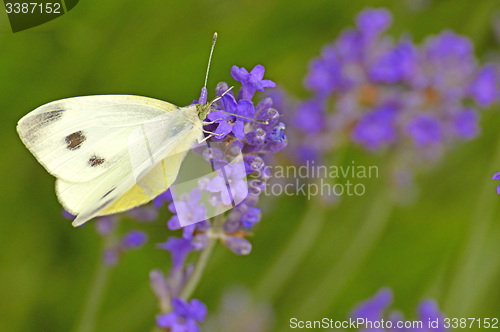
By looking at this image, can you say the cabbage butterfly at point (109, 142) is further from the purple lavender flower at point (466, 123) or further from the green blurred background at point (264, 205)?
the purple lavender flower at point (466, 123)

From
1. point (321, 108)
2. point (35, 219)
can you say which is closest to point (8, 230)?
point (35, 219)

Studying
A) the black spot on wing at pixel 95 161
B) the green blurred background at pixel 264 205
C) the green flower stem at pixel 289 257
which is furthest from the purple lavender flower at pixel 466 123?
the black spot on wing at pixel 95 161

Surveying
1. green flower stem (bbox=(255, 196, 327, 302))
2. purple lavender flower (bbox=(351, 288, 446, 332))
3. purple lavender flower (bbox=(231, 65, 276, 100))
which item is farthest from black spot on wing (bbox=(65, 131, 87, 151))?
green flower stem (bbox=(255, 196, 327, 302))

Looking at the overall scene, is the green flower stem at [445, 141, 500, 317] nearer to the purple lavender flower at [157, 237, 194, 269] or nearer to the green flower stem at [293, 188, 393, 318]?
the green flower stem at [293, 188, 393, 318]

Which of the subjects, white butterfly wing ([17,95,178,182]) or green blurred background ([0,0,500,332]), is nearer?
white butterfly wing ([17,95,178,182])

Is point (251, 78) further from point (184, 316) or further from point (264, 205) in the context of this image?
point (264, 205)

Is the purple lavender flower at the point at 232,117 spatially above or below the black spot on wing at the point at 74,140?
below
